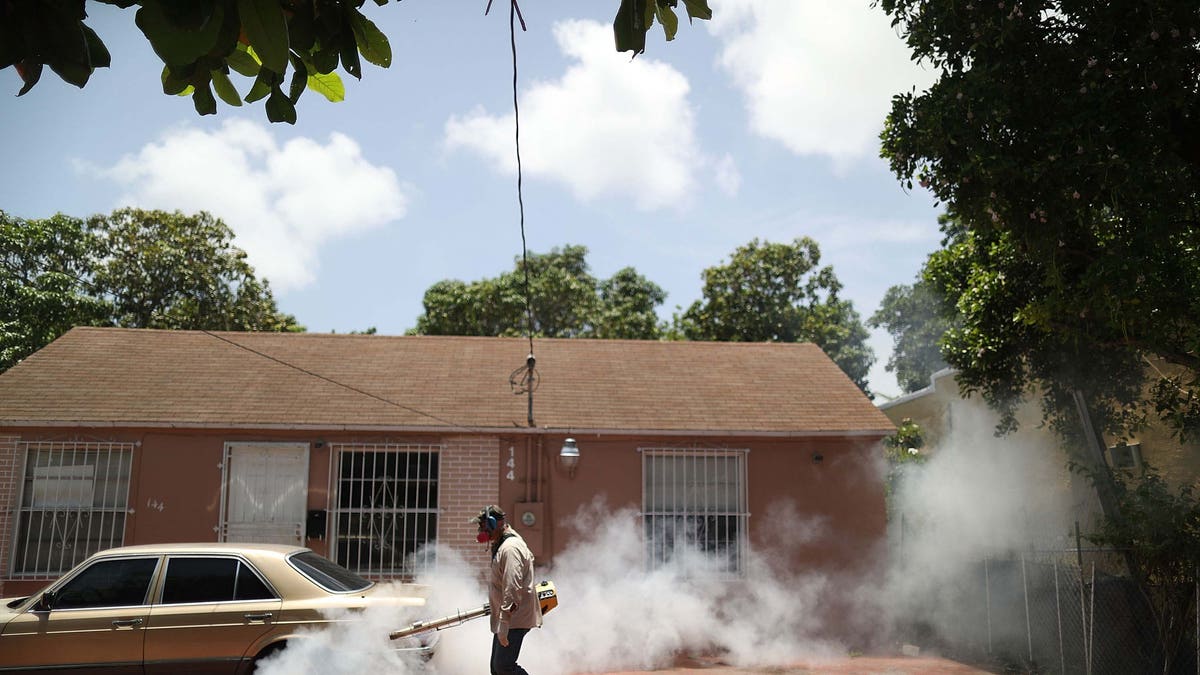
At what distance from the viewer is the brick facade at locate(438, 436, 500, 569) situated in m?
11.7

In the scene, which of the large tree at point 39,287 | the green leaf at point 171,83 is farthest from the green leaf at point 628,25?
the large tree at point 39,287

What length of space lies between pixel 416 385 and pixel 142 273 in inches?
520

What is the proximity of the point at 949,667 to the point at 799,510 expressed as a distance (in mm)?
2661

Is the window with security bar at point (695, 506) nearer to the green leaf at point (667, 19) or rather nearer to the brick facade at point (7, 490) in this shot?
the brick facade at point (7, 490)

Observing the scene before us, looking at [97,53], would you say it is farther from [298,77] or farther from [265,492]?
[265,492]

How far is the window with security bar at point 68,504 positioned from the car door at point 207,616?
447 centimetres

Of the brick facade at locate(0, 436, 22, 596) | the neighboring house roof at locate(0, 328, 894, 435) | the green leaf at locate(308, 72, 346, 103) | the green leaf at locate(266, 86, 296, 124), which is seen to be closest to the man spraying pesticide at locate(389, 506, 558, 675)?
the neighboring house roof at locate(0, 328, 894, 435)

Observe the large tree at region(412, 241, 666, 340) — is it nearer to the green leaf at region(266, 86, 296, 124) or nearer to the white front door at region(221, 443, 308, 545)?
the white front door at region(221, 443, 308, 545)

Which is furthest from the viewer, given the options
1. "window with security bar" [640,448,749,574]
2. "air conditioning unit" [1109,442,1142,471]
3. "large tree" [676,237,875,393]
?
"large tree" [676,237,875,393]

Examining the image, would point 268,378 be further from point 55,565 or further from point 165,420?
point 55,565

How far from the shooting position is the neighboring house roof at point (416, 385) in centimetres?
1182

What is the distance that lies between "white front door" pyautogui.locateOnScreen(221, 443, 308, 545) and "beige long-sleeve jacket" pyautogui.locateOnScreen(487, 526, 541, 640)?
495 centimetres

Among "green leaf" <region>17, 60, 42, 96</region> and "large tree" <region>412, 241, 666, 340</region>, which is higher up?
"large tree" <region>412, 241, 666, 340</region>

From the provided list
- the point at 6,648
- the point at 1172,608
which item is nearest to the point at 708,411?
the point at 1172,608
